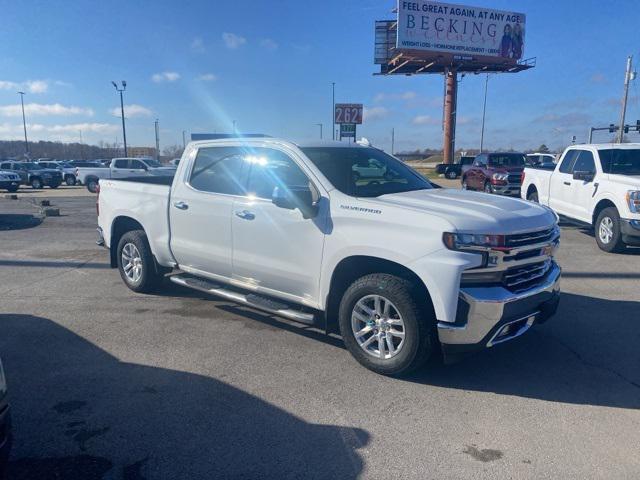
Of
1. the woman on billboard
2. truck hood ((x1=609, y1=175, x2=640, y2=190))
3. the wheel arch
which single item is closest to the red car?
truck hood ((x1=609, y1=175, x2=640, y2=190))

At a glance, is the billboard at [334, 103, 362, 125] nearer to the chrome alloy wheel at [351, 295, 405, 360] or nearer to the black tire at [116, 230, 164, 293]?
the black tire at [116, 230, 164, 293]

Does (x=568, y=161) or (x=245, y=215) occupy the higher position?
(x=568, y=161)

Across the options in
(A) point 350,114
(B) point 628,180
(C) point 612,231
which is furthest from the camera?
(A) point 350,114

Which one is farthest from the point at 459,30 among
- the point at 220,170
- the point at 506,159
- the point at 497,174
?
the point at 220,170

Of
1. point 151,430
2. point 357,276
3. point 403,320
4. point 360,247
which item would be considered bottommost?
point 151,430

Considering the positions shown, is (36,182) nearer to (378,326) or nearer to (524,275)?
(378,326)

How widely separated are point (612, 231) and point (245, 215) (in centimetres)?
737

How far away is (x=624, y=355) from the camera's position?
4703 mm

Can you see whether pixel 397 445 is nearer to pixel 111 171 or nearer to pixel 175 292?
pixel 175 292

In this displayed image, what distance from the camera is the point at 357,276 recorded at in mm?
4469

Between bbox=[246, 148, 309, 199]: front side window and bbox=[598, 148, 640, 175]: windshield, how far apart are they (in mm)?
7488

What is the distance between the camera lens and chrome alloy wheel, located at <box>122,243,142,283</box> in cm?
661

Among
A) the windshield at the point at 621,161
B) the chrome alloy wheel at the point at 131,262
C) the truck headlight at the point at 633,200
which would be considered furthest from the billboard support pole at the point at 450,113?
the chrome alloy wheel at the point at 131,262

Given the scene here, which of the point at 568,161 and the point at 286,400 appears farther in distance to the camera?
the point at 568,161
